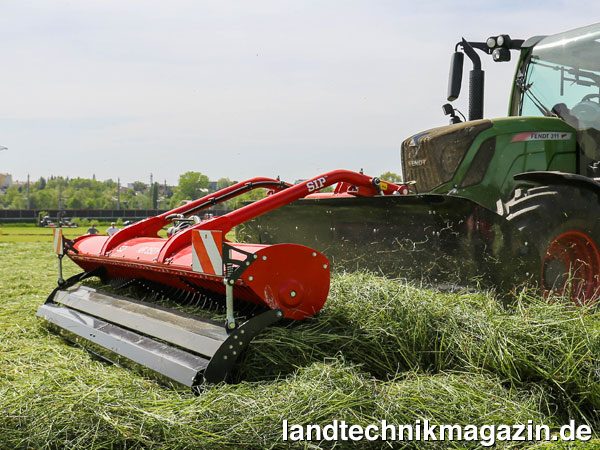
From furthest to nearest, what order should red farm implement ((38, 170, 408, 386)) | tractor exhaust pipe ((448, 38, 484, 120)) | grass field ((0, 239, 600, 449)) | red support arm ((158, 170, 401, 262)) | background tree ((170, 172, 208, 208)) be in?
background tree ((170, 172, 208, 208)), tractor exhaust pipe ((448, 38, 484, 120)), red support arm ((158, 170, 401, 262)), red farm implement ((38, 170, 408, 386)), grass field ((0, 239, 600, 449))

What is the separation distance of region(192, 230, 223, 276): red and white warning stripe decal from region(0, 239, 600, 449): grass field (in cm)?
51

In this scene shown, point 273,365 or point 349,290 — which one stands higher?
point 349,290

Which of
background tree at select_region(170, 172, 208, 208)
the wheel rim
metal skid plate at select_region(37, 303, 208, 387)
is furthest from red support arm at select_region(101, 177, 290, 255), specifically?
background tree at select_region(170, 172, 208, 208)

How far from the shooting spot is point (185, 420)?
278 cm

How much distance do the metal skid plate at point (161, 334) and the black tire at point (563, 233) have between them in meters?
2.01

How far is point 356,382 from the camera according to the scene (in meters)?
3.04

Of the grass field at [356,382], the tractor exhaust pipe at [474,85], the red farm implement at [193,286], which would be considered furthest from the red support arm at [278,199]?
the tractor exhaust pipe at [474,85]

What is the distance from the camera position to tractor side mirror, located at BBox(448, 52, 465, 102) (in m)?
5.21

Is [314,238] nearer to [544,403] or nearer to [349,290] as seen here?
[349,290]

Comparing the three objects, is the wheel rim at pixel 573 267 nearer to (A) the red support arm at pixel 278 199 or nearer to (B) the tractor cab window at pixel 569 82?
(B) the tractor cab window at pixel 569 82

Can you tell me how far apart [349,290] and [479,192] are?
1657 millimetres

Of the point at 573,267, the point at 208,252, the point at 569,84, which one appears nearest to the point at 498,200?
the point at 573,267

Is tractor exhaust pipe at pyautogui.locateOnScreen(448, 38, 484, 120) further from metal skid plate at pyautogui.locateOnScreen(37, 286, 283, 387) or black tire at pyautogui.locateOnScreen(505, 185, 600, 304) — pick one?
metal skid plate at pyautogui.locateOnScreen(37, 286, 283, 387)

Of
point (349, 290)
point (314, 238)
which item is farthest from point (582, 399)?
point (314, 238)
